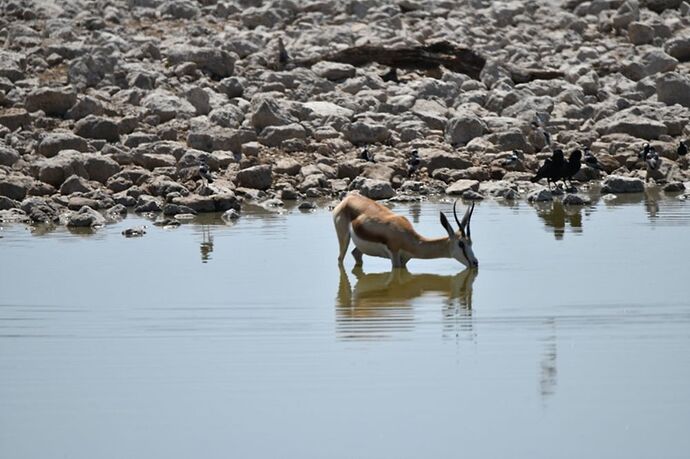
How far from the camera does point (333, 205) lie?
63.8 ft

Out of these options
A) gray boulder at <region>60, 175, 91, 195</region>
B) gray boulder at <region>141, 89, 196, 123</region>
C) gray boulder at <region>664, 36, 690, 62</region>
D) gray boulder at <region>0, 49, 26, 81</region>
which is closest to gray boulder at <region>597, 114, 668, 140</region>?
gray boulder at <region>664, 36, 690, 62</region>

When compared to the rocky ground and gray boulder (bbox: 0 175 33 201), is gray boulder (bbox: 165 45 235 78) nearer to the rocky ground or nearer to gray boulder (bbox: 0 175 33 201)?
the rocky ground

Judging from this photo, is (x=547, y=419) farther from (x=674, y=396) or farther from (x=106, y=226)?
(x=106, y=226)

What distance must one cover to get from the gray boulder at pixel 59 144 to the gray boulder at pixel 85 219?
3.46m

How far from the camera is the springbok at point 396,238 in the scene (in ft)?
46.8

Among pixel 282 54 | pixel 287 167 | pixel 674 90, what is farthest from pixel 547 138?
pixel 282 54

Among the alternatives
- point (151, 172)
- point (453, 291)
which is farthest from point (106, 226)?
point (453, 291)

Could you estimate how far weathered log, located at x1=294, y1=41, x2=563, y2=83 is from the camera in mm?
27406

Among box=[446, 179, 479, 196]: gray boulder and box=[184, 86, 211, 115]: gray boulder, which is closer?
box=[446, 179, 479, 196]: gray boulder

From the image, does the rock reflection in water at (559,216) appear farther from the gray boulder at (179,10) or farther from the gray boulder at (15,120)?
the gray boulder at (179,10)

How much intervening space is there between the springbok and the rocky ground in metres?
4.34

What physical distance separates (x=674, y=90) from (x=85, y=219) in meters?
12.6

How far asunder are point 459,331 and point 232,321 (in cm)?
180

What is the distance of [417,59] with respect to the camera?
90.1 ft
